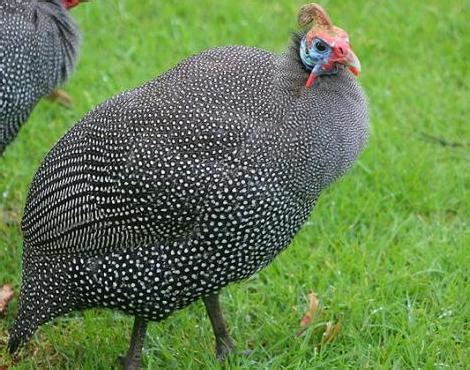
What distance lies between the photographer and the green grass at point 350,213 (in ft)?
11.4

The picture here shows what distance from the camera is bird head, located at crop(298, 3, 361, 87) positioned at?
2990 millimetres

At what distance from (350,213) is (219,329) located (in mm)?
1085

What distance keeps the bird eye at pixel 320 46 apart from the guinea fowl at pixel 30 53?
130 cm

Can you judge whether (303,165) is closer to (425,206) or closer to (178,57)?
(425,206)

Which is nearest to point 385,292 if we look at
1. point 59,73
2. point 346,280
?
point 346,280

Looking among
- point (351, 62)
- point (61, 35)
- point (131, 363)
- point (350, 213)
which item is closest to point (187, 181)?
point (351, 62)

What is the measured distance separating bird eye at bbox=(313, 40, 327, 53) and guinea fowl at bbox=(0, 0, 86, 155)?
130 centimetres

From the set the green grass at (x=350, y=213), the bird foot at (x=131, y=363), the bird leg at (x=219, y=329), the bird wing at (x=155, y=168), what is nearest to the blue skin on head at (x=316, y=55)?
the bird wing at (x=155, y=168)

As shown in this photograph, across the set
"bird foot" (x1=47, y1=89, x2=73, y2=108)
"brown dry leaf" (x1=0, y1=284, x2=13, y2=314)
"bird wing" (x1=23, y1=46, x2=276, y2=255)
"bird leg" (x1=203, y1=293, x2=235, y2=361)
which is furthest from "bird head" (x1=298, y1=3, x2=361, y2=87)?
"bird foot" (x1=47, y1=89, x2=73, y2=108)

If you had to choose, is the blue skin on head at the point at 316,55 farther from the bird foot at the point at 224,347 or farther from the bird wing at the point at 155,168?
the bird foot at the point at 224,347

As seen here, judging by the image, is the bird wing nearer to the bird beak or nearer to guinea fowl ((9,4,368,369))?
guinea fowl ((9,4,368,369))

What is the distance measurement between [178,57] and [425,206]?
199cm

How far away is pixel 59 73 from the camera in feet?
12.9

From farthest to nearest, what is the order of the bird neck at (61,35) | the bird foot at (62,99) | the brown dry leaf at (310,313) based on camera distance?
the bird foot at (62,99), the bird neck at (61,35), the brown dry leaf at (310,313)
